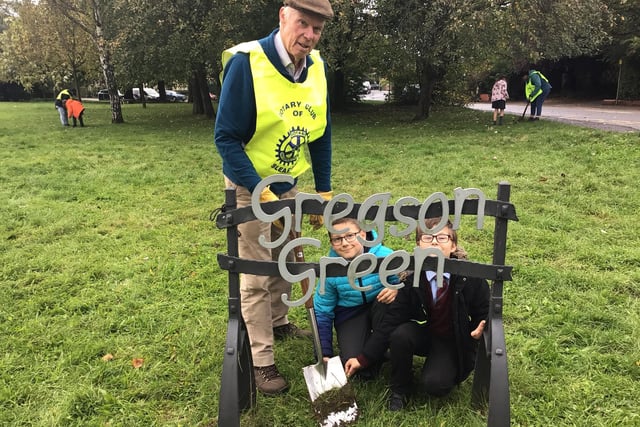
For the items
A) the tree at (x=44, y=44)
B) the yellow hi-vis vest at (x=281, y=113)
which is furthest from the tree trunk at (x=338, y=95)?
the yellow hi-vis vest at (x=281, y=113)

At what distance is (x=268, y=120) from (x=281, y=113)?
0.24 ft

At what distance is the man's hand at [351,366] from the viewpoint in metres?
2.55

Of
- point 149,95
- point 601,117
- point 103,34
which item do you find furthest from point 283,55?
point 149,95

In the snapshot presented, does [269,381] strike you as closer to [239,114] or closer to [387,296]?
[387,296]

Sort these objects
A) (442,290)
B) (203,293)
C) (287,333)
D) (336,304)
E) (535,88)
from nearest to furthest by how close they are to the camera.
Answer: (442,290), (336,304), (287,333), (203,293), (535,88)

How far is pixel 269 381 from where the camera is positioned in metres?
2.63

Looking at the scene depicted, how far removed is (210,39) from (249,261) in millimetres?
11837

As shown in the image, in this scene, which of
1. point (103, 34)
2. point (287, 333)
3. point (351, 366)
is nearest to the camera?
point (351, 366)

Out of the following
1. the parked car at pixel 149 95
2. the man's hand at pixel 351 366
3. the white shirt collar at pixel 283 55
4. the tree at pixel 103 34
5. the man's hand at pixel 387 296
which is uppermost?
the tree at pixel 103 34

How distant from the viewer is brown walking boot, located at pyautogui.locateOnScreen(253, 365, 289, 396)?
8.56ft

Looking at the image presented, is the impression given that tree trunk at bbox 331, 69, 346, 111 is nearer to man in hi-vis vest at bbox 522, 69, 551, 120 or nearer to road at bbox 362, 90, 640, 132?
road at bbox 362, 90, 640, 132

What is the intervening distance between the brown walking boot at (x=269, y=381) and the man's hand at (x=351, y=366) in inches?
13.5

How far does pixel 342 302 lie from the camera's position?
274 centimetres

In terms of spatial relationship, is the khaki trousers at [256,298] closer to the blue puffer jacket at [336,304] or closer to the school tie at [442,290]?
the blue puffer jacket at [336,304]
